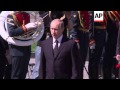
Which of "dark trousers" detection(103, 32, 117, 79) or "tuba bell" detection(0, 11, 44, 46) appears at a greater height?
"tuba bell" detection(0, 11, 44, 46)

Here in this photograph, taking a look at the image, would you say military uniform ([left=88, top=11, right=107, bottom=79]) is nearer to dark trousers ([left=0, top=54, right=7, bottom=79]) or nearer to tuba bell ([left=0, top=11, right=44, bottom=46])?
tuba bell ([left=0, top=11, right=44, bottom=46])

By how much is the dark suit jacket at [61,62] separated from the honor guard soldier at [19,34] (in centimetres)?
147

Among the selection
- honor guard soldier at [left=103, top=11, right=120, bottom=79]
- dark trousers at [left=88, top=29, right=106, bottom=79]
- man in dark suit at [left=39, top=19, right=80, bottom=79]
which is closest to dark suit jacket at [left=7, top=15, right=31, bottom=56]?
man in dark suit at [left=39, top=19, right=80, bottom=79]

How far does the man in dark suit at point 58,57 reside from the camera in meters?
5.35

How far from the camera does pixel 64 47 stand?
5406 millimetres

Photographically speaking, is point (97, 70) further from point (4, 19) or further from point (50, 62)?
point (50, 62)

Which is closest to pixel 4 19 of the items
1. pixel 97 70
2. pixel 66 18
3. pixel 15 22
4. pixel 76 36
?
pixel 15 22

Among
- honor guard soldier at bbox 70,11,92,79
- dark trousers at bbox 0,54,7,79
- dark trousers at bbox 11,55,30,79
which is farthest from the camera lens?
honor guard soldier at bbox 70,11,92,79

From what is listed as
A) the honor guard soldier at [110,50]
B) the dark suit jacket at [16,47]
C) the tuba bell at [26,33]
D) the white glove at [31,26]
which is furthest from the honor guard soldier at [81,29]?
the dark suit jacket at [16,47]

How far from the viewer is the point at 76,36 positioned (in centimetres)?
803

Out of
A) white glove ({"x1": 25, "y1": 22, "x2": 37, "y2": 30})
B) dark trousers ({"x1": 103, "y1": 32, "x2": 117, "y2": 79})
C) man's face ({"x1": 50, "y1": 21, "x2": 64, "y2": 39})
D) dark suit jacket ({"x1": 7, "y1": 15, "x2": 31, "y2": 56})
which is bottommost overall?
dark trousers ({"x1": 103, "y1": 32, "x2": 117, "y2": 79})

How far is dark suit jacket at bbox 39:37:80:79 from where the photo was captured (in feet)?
17.5

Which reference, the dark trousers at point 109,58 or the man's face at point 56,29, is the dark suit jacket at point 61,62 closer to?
the man's face at point 56,29

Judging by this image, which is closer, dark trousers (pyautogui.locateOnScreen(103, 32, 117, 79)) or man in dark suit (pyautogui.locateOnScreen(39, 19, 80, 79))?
Answer: man in dark suit (pyautogui.locateOnScreen(39, 19, 80, 79))
